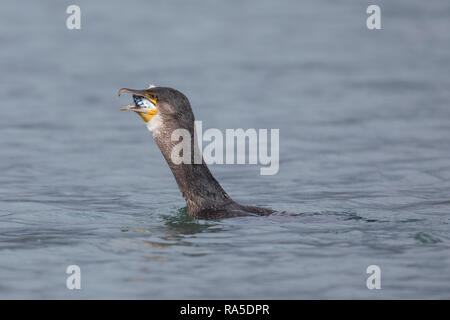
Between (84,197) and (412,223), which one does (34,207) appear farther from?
(412,223)

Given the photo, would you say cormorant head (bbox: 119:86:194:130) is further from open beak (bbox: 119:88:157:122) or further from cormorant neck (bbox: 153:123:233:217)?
cormorant neck (bbox: 153:123:233:217)

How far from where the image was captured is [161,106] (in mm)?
12062

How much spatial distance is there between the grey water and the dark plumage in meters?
0.21

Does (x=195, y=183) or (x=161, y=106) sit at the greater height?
(x=161, y=106)

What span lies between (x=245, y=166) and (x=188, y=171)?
481cm

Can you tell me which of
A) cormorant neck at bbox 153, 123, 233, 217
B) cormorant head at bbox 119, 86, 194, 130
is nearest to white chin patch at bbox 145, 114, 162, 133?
cormorant head at bbox 119, 86, 194, 130

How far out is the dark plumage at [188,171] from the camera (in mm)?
12070

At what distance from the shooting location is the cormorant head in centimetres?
1201

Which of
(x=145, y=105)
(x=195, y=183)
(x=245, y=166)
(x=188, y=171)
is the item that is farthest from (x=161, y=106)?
(x=245, y=166)

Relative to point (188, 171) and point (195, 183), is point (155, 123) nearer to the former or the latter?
point (188, 171)

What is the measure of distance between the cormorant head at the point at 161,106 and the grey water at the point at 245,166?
1348 millimetres

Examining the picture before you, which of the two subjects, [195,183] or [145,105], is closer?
[145,105]

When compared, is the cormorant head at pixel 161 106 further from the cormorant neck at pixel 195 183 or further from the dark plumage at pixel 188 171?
the cormorant neck at pixel 195 183

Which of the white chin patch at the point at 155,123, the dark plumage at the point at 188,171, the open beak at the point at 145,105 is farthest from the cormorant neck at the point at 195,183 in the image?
the open beak at the point at 145,105
